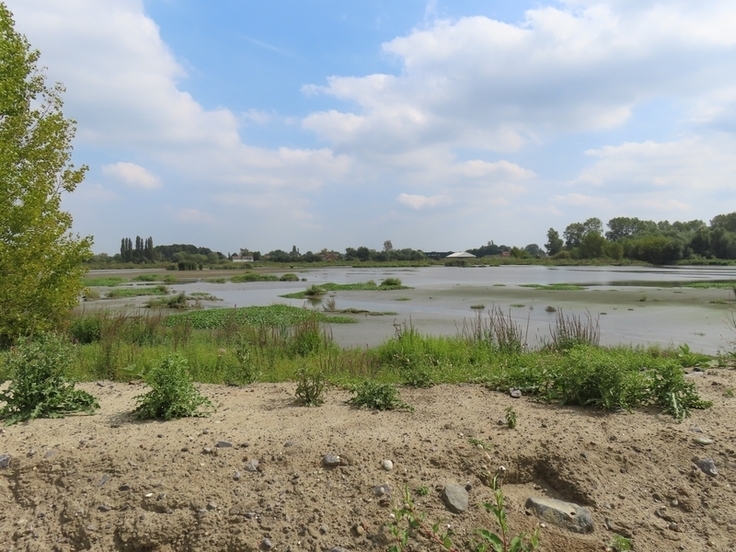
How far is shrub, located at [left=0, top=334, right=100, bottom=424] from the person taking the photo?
4.72 meters

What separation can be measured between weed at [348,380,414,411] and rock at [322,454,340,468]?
126 centimetres

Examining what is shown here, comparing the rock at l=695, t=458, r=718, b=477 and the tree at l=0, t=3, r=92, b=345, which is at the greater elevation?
the tree at l=0, t=3, r=92, b=345

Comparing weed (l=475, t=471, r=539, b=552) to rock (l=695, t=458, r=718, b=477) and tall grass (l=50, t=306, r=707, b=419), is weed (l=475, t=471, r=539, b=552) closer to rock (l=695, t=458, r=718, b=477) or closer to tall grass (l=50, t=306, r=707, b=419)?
rock (l=695, t=458, r=718, b=477)

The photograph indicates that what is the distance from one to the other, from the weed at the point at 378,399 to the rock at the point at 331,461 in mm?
1261

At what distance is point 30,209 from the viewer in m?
8.27

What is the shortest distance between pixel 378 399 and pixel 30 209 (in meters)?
7.02

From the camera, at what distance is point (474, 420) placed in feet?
14.8

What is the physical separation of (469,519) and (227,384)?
4183mm

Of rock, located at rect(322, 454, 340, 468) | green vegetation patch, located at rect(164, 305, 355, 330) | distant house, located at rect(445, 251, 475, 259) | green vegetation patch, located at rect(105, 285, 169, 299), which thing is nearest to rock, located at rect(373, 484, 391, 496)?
rock, located at rect(322, 454, 340, 468)

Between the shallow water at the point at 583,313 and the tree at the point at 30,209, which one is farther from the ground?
the tree at the point at 30,209

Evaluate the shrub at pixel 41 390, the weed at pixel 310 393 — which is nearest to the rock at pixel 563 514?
the weed at pixel 310 393

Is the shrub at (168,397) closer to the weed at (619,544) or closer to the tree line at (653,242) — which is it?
the weed at (619,544)

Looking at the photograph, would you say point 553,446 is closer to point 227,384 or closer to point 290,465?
point 290,465

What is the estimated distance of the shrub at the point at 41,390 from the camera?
4719 mm
